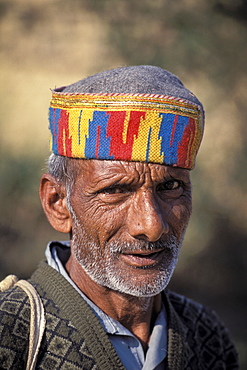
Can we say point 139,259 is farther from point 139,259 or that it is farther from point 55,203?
point 55,203

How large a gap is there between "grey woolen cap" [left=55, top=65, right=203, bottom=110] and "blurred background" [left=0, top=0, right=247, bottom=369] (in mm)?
3240

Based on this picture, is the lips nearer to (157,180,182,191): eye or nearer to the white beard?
the white beard

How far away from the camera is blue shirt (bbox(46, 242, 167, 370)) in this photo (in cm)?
211

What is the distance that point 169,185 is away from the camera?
2133mm

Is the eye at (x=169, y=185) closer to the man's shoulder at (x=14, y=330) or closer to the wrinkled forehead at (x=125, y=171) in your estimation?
the wrinkled forehead at (x=125, y=171)

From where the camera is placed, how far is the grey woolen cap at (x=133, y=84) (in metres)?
2.01

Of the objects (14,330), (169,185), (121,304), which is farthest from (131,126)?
(14,330)

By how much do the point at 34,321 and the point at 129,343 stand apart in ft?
1.47

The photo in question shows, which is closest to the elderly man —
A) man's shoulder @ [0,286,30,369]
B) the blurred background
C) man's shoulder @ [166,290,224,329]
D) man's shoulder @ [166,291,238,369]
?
man's shoulder @ [0,286,30,369]

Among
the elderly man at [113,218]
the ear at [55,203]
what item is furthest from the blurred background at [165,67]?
the elderly man at [113,218]

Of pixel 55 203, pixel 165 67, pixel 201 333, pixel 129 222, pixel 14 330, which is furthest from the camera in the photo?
pixel 165 67

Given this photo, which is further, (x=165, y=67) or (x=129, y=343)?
(x=165, y=67)

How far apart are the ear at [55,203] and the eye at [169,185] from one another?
0.44m

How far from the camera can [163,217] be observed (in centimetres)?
206
